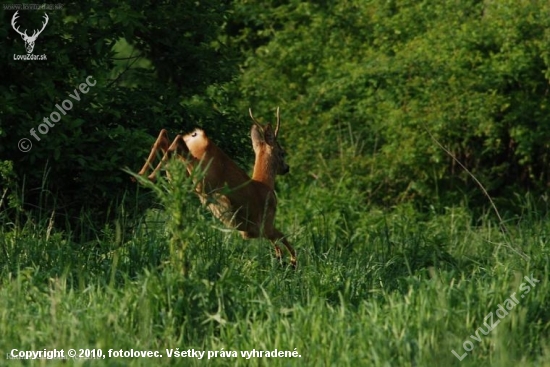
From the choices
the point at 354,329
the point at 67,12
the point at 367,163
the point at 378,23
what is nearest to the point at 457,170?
the point at 367,163

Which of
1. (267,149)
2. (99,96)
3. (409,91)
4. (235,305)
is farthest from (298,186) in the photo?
(235,305)

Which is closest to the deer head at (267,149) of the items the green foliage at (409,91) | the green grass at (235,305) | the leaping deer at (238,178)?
the leaping deer at (238,178)

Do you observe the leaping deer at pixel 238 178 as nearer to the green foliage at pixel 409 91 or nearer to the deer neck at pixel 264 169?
the deer neck at pixel 264 169

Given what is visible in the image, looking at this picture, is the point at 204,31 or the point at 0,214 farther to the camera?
the point at 204,31

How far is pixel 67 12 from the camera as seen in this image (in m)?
9.78

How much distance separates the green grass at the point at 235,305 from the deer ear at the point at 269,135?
5.61 ft

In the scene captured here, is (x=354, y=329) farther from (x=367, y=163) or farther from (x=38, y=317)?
(x=367, y=163)

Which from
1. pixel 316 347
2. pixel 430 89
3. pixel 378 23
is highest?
pixel 378 23

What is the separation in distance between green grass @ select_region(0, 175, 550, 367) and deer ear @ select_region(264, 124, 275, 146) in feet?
5.61

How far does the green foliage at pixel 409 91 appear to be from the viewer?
14242 mm

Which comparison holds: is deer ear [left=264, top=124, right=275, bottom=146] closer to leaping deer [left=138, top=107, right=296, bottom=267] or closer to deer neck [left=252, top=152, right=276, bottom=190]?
leaping deer [left=138, top=107, right=296, bottom=267]

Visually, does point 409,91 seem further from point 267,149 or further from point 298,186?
point 267,149

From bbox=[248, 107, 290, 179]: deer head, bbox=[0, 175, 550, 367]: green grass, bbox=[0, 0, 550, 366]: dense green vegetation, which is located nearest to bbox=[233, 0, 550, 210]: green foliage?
bbox=[0, 0, 550, 366]: dense green vegetation

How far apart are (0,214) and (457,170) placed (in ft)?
24.7
